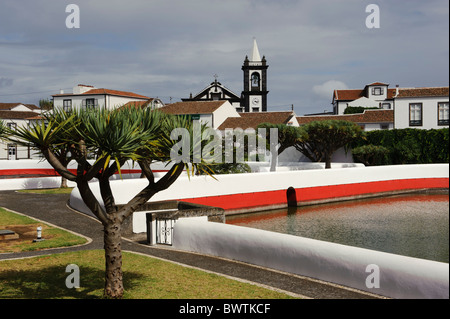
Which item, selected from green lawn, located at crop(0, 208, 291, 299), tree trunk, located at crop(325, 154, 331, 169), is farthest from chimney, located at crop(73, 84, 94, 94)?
green lawn, located at crop(0, 208, 291, 299)

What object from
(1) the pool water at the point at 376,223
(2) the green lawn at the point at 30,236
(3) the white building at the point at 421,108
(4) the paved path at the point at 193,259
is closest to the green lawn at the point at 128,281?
(4) the paved path at the point at 193,259

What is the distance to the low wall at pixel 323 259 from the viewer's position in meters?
8.75

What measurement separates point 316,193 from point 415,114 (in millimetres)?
20860

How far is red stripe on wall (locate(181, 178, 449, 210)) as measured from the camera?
27.1 m

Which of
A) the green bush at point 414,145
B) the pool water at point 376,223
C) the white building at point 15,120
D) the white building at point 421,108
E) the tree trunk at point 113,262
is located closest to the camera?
the tree trunk at point 113,262

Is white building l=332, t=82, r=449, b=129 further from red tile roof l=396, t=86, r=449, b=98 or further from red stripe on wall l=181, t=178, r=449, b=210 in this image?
red stripe on wall l=181, t=178, r=449, b=210

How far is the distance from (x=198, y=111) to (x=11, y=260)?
49.1m

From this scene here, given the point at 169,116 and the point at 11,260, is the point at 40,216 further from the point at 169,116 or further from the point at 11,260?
the point at 169,116

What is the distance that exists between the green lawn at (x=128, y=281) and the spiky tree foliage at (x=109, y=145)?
0.92 m

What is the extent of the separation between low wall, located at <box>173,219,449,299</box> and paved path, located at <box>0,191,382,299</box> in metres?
0.26

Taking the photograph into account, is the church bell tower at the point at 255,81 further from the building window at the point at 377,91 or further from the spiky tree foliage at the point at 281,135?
the spiky tree foliage at the point at 281,135

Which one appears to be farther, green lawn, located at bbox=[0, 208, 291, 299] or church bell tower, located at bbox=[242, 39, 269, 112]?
church bell tower, located at bbox=[242, 39, 269, 112]

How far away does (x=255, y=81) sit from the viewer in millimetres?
87875
